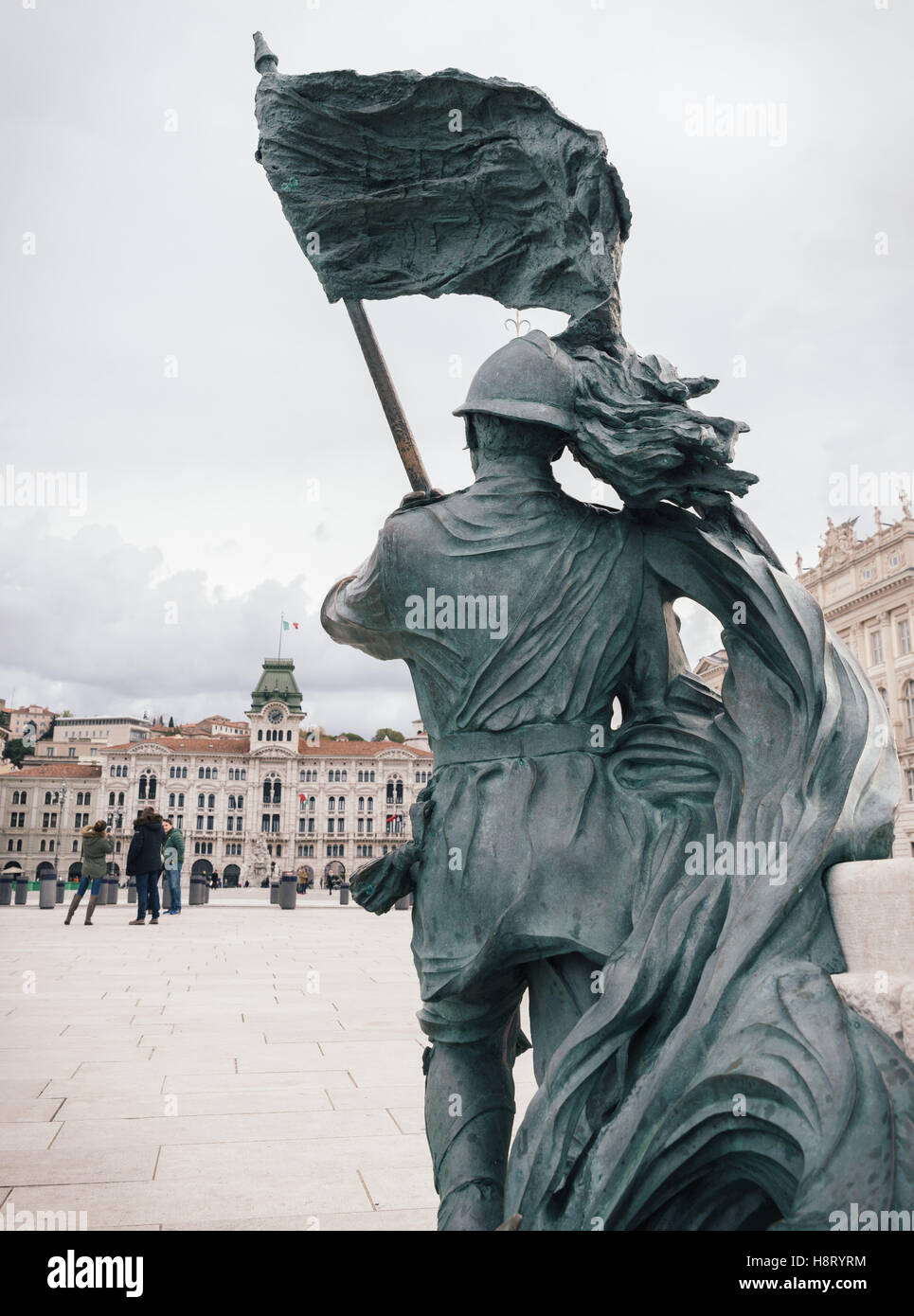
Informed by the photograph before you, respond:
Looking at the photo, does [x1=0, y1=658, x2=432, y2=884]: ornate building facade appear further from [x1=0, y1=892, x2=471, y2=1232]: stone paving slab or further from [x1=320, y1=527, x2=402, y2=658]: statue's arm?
[x1=320, y1=527, x2=402, y2=658]: statue's arm

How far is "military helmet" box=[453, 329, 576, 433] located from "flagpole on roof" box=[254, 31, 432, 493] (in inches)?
16.7

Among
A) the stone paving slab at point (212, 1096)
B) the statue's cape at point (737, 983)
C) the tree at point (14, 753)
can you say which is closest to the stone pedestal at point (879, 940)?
the statue's cape at point (737, 983)

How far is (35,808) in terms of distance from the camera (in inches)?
3182

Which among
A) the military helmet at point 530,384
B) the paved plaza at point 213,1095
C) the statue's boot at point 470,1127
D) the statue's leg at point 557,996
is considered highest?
the military helmet at point 530,384

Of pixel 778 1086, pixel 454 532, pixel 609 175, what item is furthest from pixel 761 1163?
pixel 609 175

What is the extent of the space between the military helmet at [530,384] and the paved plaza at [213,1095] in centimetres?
235

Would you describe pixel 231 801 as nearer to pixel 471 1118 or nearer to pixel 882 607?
pixel 882 607

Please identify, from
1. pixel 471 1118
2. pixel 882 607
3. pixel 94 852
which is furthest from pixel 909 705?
pixel 471 1118

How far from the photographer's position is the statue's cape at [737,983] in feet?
5.32

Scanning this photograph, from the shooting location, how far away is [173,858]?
673 inches

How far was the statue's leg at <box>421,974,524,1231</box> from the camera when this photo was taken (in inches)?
81.7

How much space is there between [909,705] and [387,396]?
45.1 m

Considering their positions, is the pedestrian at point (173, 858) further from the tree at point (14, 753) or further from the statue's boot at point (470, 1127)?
the tree at point (14, 753)
